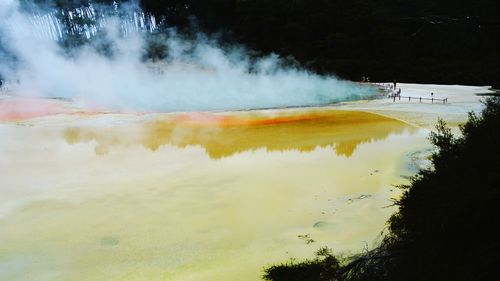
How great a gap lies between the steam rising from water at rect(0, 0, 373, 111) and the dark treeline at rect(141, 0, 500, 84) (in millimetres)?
3299

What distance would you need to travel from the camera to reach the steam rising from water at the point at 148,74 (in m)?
19.6

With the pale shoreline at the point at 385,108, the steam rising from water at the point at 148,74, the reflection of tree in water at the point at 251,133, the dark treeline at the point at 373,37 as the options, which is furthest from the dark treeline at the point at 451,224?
the dark treeline at the point at 373,37

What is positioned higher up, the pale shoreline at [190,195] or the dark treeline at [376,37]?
the dark treeline at [376,37]

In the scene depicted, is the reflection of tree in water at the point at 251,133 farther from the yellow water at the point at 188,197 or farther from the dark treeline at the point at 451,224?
the dark treeline at the point at 451,224

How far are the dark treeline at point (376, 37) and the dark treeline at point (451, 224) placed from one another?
2424 centimetres

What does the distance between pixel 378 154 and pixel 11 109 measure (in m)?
14.2

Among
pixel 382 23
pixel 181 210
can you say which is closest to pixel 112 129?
pixel 181 210

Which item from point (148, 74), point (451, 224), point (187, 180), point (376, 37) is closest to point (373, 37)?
point (376, 37)

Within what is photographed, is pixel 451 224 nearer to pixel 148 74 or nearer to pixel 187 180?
pixel 187 180

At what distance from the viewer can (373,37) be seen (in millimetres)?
32000

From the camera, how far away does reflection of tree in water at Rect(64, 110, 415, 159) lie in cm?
1062

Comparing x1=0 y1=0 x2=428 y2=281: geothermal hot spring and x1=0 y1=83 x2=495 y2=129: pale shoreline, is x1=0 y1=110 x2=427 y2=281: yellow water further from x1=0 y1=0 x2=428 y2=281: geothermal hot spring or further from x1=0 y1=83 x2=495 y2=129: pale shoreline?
x1=0 y1=83 x2=495 y2=129: pale shoreline

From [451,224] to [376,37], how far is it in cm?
3107

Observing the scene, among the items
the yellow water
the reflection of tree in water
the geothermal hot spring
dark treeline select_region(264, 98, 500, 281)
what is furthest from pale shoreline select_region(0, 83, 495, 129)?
dark treeline select_region(264, 98, 500, 281)
